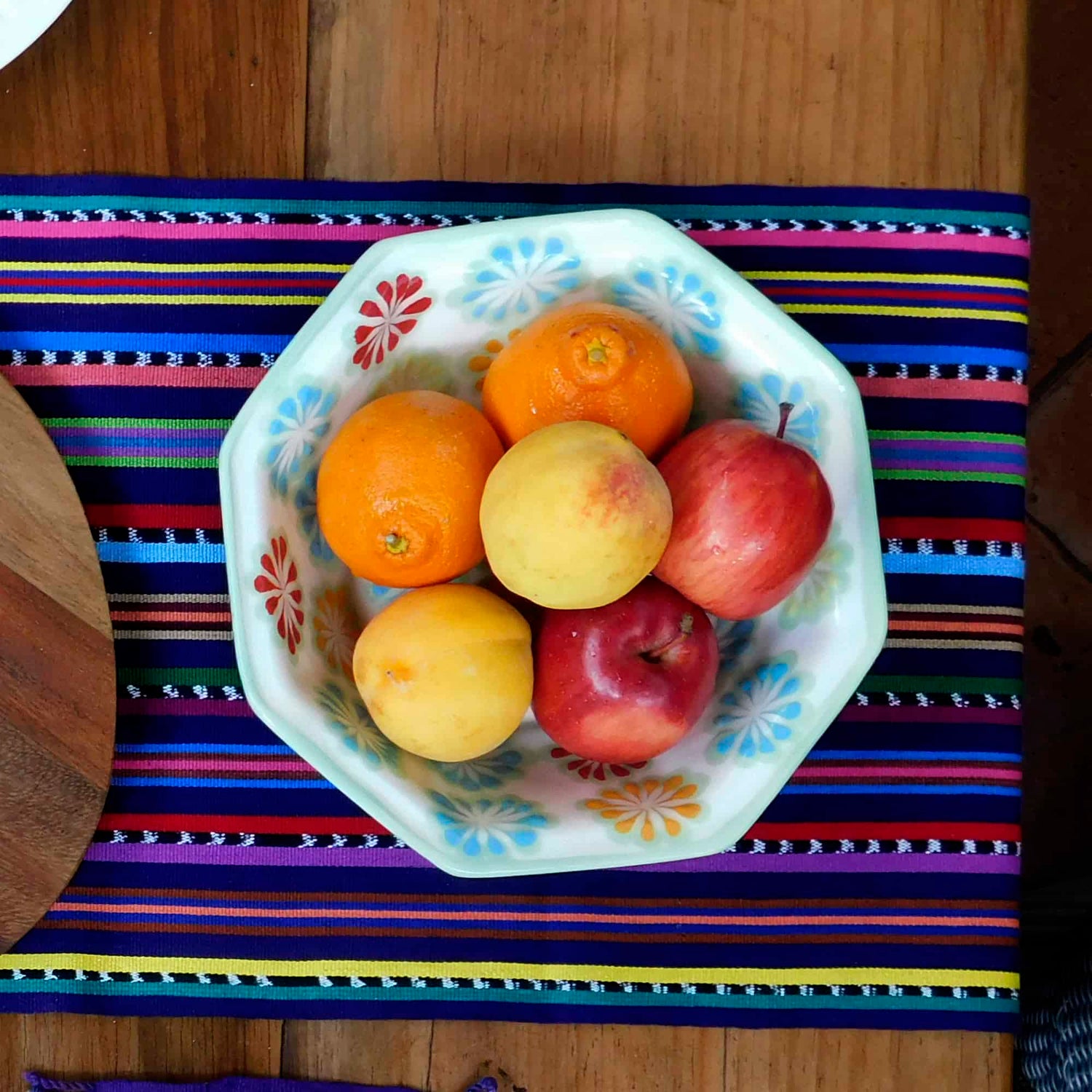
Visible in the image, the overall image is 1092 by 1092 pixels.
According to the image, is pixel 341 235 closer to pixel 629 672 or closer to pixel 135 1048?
pixel 629 672

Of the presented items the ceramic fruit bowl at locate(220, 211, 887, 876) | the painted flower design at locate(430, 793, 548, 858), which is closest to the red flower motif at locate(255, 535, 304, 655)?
the ceramic fruit bowl at locate(220, 211, 887, 876)

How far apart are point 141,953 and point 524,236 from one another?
47cm

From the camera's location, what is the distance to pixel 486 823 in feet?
1.54

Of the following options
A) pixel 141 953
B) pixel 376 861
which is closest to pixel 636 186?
pixel 376 861

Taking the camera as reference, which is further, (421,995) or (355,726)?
(421,995)

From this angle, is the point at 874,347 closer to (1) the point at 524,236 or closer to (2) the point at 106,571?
(1) the point at 524,236

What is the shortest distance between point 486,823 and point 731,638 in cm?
15

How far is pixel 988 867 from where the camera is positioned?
60cm

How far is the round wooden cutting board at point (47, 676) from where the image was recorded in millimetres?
544

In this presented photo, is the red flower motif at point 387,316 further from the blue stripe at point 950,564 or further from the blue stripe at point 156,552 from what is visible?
the blue stripe at point 950,564

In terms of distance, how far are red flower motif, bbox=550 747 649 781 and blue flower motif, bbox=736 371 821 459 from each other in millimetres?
175

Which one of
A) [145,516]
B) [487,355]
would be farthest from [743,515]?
[145,516]

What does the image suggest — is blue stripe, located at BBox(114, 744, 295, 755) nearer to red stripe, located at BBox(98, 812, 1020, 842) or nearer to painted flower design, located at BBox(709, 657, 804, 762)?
red stripe, located at BBox(98, 812, 1020, 842)

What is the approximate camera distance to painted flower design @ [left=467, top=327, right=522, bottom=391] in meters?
0.50
